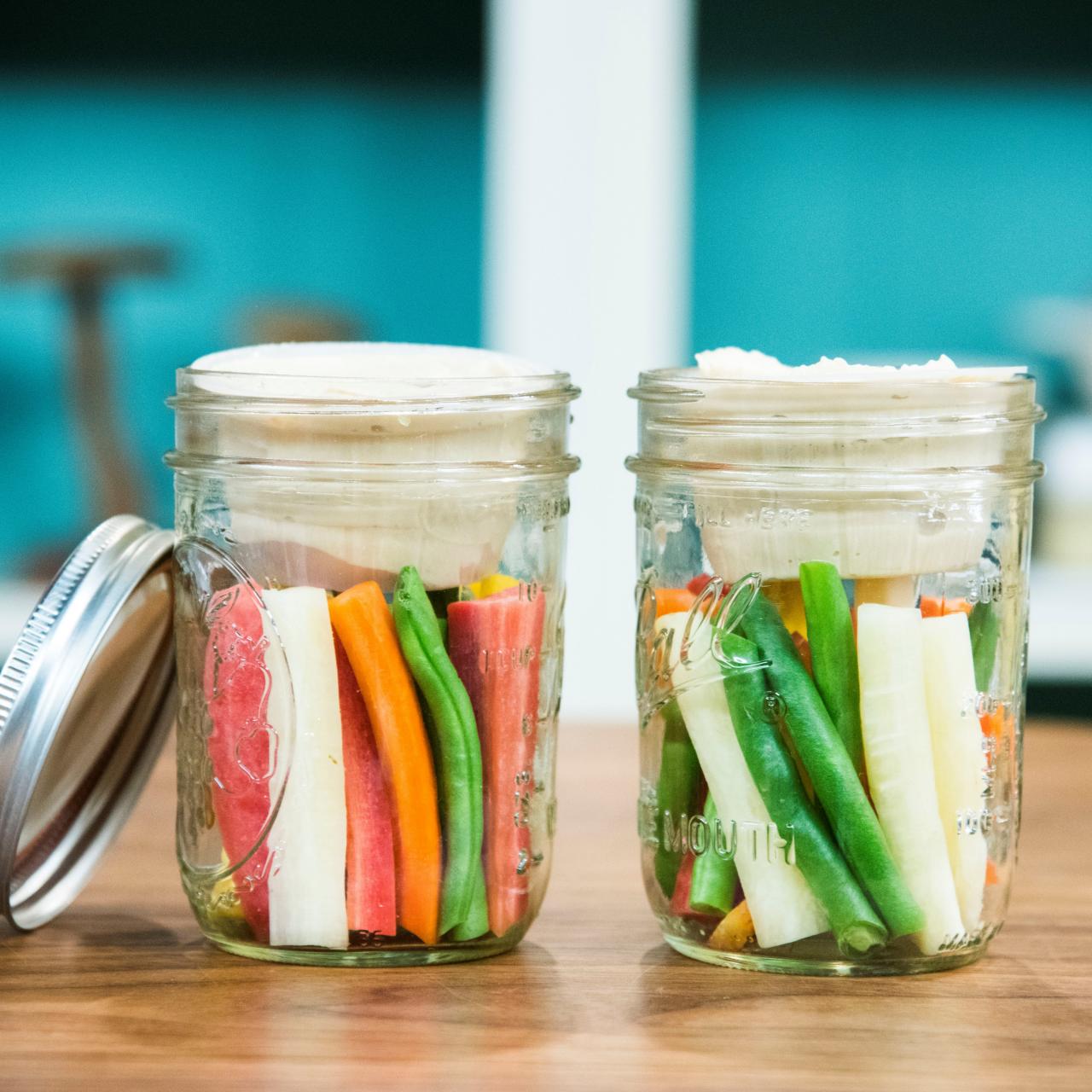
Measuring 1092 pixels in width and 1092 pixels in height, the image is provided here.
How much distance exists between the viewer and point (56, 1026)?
563 mm

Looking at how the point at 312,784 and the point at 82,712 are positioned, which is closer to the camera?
the point at 312,784

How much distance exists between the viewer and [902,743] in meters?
0.60

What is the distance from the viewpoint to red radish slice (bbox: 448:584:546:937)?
2.03 ft

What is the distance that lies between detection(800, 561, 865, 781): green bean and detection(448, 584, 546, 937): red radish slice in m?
0.11

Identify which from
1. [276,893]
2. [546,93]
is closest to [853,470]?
[276,893]

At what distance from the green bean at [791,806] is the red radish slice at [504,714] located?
83 millimetres

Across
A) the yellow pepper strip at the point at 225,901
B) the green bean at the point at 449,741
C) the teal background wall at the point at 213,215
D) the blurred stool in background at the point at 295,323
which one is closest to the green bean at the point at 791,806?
the green bean at the point at 449,741

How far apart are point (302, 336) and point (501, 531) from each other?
5.58 feet

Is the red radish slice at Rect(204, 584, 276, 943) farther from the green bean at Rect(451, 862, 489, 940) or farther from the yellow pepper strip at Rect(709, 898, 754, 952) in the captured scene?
the yellow pepper strip at Rect(709, 898, 754, 952)

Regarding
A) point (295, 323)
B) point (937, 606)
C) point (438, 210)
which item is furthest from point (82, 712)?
point (438, 210)

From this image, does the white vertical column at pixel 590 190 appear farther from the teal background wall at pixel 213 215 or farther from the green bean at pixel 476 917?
the green bean at pixel 476 917

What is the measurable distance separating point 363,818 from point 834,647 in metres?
0.19

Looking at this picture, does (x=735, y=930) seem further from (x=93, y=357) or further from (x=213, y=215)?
(x=213, y=215)

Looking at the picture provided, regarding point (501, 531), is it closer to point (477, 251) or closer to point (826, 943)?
point (826, 943)
